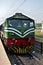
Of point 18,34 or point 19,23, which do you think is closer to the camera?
point 18,34

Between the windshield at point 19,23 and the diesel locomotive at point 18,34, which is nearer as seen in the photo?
the diesel locomotive at point 18,34

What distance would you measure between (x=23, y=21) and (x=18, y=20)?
1.30ft

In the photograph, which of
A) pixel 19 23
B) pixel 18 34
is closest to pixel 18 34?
pixel 18 34

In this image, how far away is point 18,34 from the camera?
12.4m

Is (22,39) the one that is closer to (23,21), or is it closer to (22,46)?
(22,46)

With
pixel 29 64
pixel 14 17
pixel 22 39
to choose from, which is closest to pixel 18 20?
pixel 14 17

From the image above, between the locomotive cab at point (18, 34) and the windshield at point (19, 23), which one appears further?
the windshield at point (19, 23)

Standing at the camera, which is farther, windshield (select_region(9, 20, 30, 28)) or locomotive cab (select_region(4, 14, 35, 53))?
windshield (select_region(9, 20, 30, 28))

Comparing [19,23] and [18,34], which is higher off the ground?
[19,23]

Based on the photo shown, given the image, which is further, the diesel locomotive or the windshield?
the windshield

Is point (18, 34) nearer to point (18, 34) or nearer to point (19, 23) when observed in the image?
point (18, 34)

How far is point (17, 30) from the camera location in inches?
492

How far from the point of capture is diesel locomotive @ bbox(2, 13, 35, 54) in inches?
487

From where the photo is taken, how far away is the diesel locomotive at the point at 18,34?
487 inches
